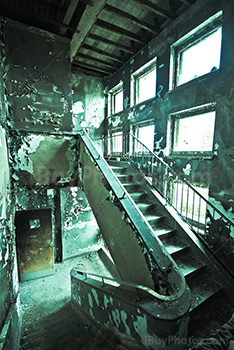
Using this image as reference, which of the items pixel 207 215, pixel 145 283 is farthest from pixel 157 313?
pixel 207 215

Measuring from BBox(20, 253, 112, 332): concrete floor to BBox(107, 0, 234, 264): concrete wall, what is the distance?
4.39 metres

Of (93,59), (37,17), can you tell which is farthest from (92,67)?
(37,17)

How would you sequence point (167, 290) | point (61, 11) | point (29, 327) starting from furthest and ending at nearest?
1. point (61, 11)
2. point (29, 327)
3. point (167, 290)

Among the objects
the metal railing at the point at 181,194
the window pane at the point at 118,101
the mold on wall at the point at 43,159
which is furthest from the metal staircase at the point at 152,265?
the window pane at the point at 118,101

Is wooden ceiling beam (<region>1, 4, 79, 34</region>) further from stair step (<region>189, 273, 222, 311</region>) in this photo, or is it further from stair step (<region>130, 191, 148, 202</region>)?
stair step (<region>189, 273, 222, 311</region>)

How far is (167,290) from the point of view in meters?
1.95

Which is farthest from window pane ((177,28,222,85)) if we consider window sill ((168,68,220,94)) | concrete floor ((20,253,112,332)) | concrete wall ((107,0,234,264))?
concrete floor ((20,253,112,332))

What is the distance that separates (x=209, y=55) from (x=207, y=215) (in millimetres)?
4011

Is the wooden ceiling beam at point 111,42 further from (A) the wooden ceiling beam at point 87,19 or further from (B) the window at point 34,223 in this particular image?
(B) the window at point 34,223

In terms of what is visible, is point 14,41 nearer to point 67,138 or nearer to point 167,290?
point 67,138

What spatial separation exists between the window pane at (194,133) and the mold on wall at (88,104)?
4.64m

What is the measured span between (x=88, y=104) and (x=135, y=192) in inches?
228

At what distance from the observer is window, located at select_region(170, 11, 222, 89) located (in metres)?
3.72

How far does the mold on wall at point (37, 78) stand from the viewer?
12.8 ft
